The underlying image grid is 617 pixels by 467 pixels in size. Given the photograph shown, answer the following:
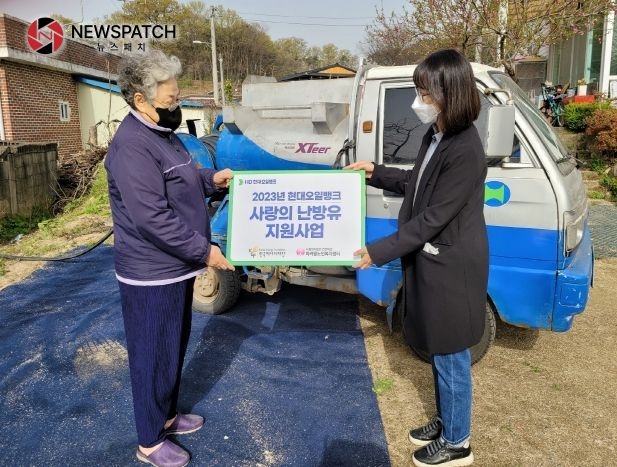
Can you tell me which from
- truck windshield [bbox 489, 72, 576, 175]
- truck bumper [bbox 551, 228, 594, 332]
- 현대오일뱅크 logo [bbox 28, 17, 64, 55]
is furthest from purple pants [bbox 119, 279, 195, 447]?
현대오일뱅크 logo [bbox 28, 17, 64, 55]

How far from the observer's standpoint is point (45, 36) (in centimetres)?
1556

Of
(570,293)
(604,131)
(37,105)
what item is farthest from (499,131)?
(37,105)

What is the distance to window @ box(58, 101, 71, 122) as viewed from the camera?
16938 mm

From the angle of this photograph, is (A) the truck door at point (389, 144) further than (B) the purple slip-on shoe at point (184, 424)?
Yes

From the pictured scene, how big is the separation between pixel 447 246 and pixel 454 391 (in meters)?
0.76

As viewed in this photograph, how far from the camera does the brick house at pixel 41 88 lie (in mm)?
14047

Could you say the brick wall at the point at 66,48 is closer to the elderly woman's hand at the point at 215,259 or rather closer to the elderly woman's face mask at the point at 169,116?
the elderly woman's face mask at the point at 169,116

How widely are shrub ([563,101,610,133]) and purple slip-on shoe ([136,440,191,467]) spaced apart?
1068 cm

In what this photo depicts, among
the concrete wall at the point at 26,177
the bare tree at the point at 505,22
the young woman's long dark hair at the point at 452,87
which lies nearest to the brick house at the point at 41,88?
the concrete wall at the point at 26,177

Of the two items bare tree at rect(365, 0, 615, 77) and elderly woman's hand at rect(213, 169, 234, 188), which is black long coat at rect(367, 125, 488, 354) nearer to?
elderly woman's hand at rect(213, 169, 234, 188)

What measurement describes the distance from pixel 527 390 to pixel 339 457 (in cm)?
148

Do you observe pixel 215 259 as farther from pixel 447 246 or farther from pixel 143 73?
pixel 447 246

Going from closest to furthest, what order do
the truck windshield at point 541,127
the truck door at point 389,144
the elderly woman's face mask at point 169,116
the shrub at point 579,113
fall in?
the elderly woman's face mask at point 169,116
the truck windshield at point 541,127
the truck door at point 389,144
the shrub at point 579,113

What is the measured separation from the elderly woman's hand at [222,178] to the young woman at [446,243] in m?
1.07
